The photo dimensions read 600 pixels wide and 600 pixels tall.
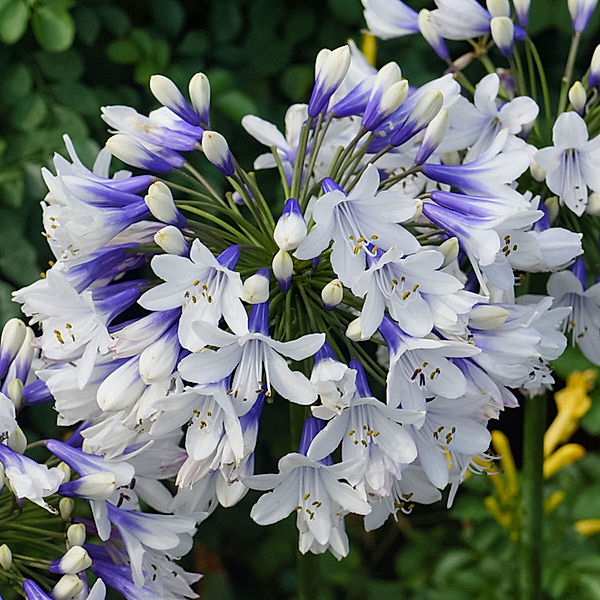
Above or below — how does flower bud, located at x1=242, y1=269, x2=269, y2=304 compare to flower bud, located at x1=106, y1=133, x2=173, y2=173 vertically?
below

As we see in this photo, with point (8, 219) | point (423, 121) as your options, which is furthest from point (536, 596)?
point (8, 219)

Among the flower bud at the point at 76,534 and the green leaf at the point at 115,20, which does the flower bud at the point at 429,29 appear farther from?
the flower bud at the point at 76,534

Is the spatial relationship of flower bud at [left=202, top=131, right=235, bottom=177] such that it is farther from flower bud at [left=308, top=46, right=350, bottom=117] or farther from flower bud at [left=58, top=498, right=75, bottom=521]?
flower bud at [left=58, top=498, right=75, bottom=521]

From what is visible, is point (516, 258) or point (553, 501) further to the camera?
point (553, 501)

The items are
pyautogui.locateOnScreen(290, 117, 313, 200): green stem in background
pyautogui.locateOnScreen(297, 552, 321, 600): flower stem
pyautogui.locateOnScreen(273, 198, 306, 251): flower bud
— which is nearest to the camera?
pyautogui.locateOnScreen(273, 198, 306, 251): flower bud

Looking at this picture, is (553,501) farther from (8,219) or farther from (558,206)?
(8,219)

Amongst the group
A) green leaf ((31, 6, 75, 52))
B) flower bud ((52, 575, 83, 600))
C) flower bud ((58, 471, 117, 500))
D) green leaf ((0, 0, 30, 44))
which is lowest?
flower bud ((52, 575, 83, 600))

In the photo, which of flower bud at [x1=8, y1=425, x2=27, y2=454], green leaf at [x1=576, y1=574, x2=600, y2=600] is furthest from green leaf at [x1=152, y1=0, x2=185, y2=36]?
green leaf at [x1=576, y1=574, x2=600, y2=600]

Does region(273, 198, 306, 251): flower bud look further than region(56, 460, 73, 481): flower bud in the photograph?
No
